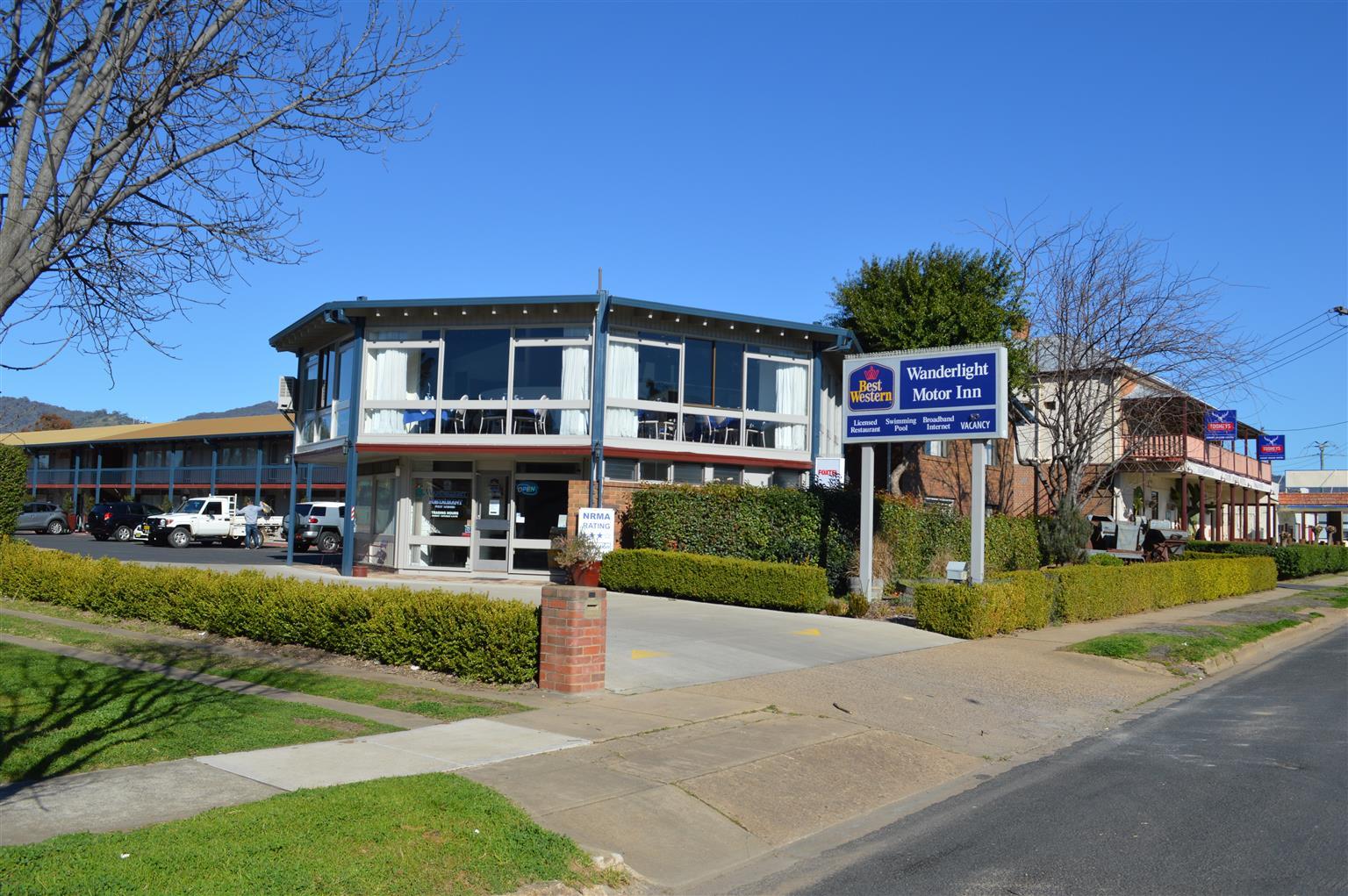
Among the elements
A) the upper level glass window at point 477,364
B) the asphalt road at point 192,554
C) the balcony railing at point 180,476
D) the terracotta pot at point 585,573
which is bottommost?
the asphalt road at point 192,554

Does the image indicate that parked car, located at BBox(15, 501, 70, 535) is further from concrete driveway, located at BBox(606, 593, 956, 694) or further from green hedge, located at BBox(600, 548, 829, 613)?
concrete driveway, located at BBox(606, 593, 956, 694)

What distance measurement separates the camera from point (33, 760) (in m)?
7.30

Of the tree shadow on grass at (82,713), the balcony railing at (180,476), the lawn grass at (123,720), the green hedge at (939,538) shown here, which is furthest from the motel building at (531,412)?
the balcony railing at (180,476)

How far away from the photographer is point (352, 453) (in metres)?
23.7

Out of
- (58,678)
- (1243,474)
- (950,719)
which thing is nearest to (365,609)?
(58,678)

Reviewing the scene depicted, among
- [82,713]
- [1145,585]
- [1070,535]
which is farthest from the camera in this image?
[1070,535]

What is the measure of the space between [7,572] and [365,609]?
10.2 metres

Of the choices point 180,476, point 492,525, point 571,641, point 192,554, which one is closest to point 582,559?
point 492,525

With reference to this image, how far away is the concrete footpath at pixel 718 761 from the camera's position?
666cm

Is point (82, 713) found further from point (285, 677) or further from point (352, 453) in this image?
point (352, 453)

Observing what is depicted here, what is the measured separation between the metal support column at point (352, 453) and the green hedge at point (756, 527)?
7168mm

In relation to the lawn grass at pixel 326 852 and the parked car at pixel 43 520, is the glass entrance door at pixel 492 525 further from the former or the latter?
the parked car at pixel 43 520

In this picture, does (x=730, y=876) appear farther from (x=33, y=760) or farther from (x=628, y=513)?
(x=628, y=513)

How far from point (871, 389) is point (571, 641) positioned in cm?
1033
